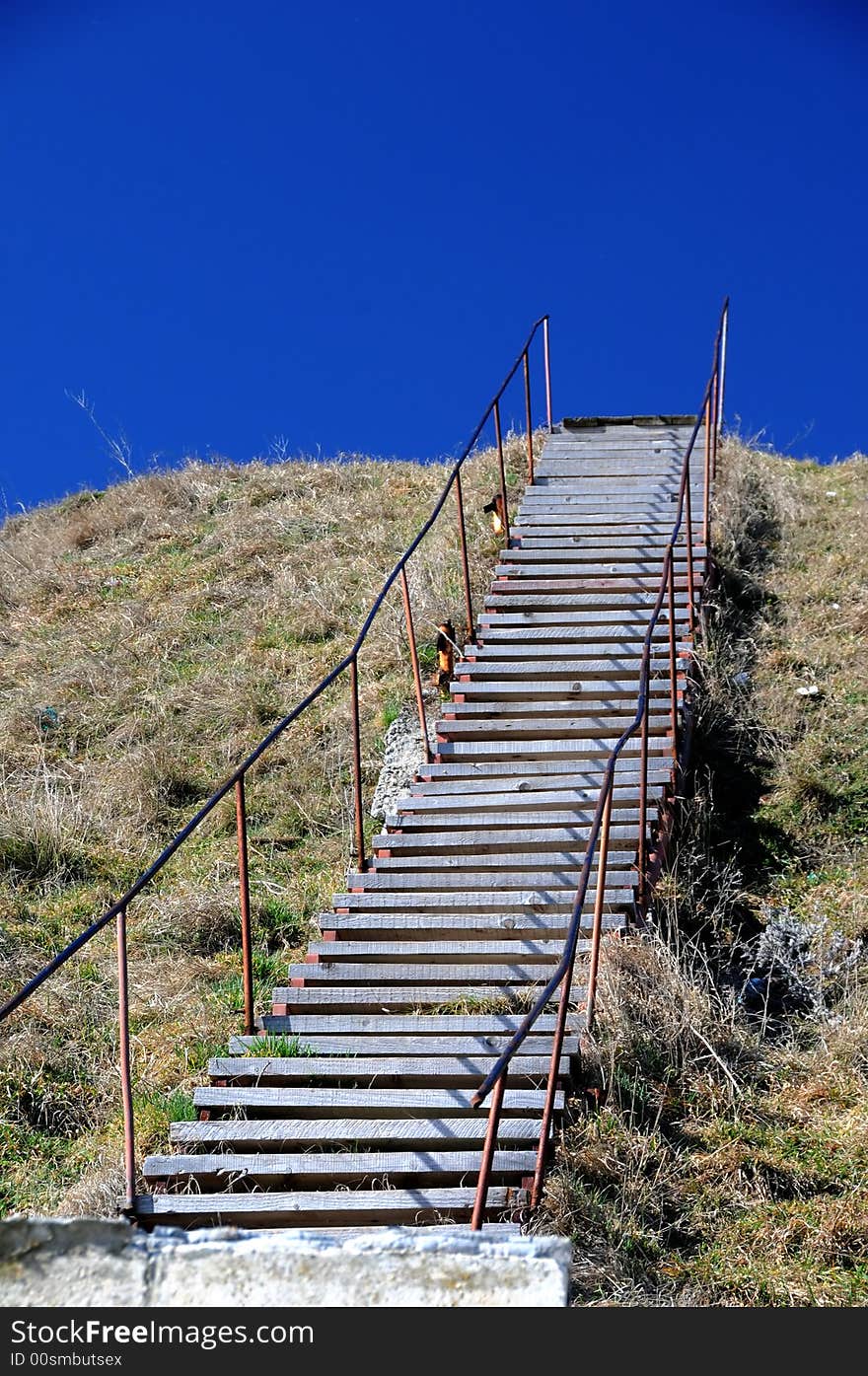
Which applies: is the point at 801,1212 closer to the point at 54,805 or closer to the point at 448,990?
the point at 448,990

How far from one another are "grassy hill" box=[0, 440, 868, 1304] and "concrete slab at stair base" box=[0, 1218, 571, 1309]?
282cm

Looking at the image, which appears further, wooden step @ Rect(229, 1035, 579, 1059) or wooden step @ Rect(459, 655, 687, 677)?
wooden step @ Rect(459, 655, 687, 677)

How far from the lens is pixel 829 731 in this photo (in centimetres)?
1029

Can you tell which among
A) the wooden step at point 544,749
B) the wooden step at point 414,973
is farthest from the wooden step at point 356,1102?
the wooden step at point 544,749

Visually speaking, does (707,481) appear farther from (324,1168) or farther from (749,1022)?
(324,1168)

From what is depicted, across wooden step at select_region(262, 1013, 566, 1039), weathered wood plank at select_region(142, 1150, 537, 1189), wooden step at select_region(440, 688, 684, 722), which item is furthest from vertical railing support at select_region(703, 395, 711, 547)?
weathered wood plank at select_region(142, 1150, 537, 1189)

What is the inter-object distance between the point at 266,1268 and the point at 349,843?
286 inches

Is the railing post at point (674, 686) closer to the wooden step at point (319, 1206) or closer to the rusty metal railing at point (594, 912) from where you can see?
the rusty metal railing at point (594, 912)

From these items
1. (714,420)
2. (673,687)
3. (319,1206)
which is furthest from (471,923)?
(714,420)

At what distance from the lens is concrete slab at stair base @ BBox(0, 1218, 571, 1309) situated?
285 centimetres

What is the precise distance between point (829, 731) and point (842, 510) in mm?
5364

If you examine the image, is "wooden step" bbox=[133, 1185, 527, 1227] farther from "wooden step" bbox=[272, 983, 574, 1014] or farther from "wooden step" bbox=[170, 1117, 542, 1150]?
"wooden step" bbox=[272, 983, 574, 1014]

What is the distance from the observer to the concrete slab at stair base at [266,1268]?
112 inches
